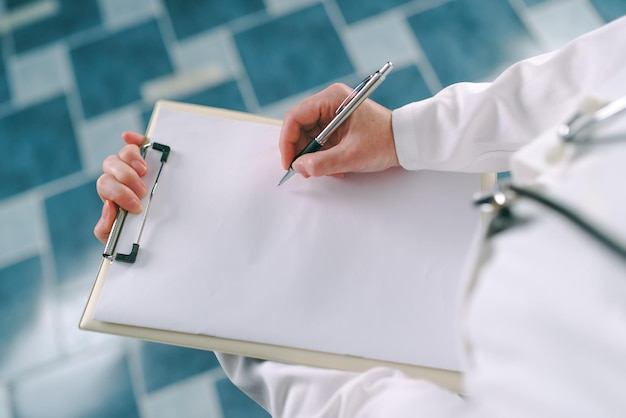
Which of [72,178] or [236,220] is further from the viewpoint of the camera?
[72,178]

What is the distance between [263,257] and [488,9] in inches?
45.2

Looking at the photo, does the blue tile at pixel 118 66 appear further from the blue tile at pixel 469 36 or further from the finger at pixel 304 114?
the finger at pixel 304 114

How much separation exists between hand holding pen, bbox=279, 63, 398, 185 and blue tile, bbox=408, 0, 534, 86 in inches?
31.2

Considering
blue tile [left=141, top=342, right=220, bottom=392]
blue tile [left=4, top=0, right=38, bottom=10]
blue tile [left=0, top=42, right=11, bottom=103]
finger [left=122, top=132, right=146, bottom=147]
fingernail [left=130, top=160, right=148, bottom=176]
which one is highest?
blue tile [left=4, top=0, right=38, bottom=10]

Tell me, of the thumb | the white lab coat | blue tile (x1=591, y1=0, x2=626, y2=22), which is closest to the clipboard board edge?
the white lab coat

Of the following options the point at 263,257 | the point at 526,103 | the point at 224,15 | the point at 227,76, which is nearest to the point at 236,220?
the point at 263,257

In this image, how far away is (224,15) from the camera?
5.07 ft

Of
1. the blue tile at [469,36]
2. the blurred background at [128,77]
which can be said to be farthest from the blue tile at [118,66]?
the blue tile at [469,36]

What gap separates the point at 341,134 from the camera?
0.72 meters

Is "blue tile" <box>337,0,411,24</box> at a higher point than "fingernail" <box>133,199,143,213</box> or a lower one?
higher

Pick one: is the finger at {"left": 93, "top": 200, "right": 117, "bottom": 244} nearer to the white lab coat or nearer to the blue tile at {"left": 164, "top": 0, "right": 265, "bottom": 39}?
the white lab coat

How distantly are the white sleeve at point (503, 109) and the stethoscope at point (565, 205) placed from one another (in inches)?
8.0

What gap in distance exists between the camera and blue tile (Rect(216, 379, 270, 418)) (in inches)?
47.9

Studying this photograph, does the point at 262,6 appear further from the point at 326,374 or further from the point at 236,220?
the point at 326,374
